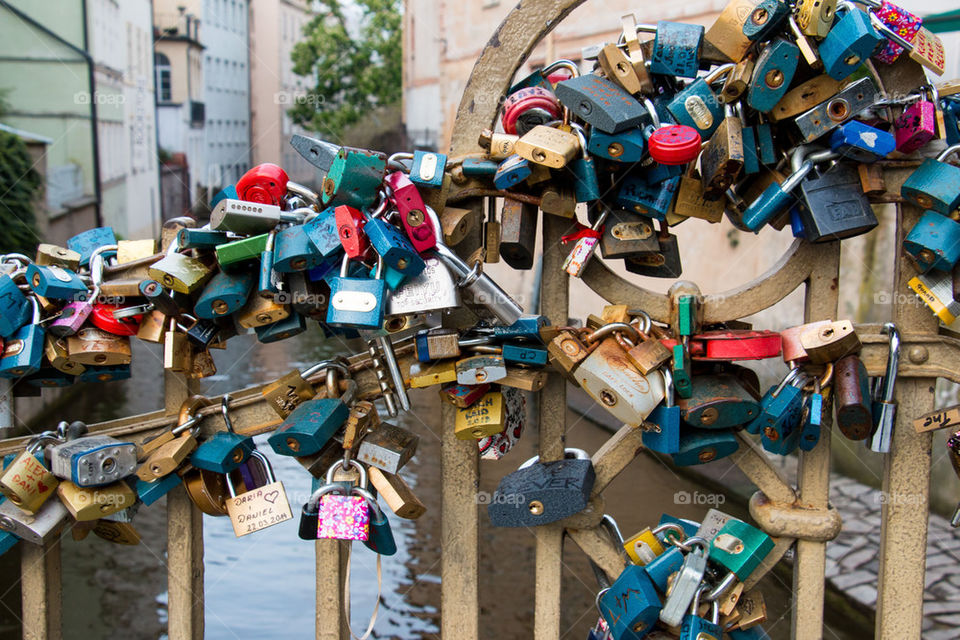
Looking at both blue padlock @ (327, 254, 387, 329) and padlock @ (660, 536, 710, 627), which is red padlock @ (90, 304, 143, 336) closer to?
blue padlock @ (327, 254, 387, 329)

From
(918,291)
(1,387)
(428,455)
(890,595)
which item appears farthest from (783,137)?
(428,455)

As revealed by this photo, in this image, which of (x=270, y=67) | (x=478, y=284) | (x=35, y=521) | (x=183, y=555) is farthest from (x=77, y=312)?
(x=270, y=67)

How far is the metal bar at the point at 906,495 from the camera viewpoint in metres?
1.51

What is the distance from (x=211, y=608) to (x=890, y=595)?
3.32 meters

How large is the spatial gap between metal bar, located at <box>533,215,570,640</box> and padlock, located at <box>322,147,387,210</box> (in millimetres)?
313

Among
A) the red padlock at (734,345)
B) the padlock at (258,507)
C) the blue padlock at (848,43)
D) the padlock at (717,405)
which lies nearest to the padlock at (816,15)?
the blue padlock at (848,43)

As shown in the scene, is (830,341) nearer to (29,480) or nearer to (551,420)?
(551,420)

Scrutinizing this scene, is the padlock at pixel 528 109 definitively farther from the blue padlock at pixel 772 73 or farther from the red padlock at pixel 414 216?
the blue padlock at pixel 772 73

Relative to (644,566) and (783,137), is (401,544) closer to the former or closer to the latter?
(644,566)

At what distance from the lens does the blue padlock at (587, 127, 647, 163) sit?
1361 mm

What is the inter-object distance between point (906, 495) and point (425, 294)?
38.1 inches

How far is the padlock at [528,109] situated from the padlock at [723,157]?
0.27m

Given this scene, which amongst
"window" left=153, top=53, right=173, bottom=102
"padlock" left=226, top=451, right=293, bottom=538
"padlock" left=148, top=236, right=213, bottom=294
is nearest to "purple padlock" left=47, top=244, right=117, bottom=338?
"padlock" left=148, top=236, right=213, bottom=294

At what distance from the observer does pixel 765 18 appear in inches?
51.0
